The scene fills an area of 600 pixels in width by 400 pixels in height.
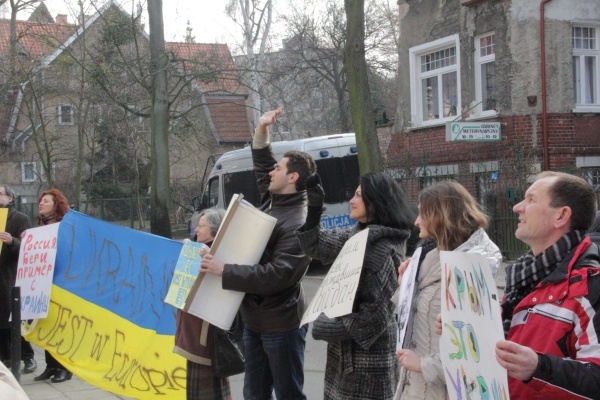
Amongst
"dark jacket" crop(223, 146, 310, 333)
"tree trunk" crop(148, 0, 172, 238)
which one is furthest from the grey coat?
"tree trunk" crop(148, 0, 172, 238)

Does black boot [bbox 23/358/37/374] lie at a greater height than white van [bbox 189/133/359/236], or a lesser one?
lesser

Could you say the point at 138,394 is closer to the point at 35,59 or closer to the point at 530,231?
the point at 530,231

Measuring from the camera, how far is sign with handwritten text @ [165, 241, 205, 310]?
18.1 ft

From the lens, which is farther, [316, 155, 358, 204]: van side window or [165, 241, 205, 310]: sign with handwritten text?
[316, 155, 358, 204]: van side window

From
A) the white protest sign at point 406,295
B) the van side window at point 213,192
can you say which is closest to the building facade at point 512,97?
the van side window at point 213,192

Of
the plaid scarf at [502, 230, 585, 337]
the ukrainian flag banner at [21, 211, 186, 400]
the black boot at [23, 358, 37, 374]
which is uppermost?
the plaid scarf at [502, 230, 585, 337]

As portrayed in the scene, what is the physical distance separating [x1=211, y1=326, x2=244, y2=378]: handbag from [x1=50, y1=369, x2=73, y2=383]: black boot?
315cm

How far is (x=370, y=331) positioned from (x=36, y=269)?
14.3 ft

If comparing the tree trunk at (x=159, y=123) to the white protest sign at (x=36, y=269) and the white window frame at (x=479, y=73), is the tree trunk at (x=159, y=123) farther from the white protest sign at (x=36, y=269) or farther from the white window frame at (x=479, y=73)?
the white protest sign at (x=36, y=269)

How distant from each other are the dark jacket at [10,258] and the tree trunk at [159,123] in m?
11.6

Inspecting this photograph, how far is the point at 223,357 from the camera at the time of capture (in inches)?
199

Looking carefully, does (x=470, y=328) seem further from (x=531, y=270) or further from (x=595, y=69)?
(x=595, y=69)

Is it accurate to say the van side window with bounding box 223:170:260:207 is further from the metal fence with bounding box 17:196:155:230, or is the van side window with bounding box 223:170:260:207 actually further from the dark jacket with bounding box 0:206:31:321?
the metal fence with bounding box 17:196:155:230

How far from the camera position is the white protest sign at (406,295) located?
339cm
